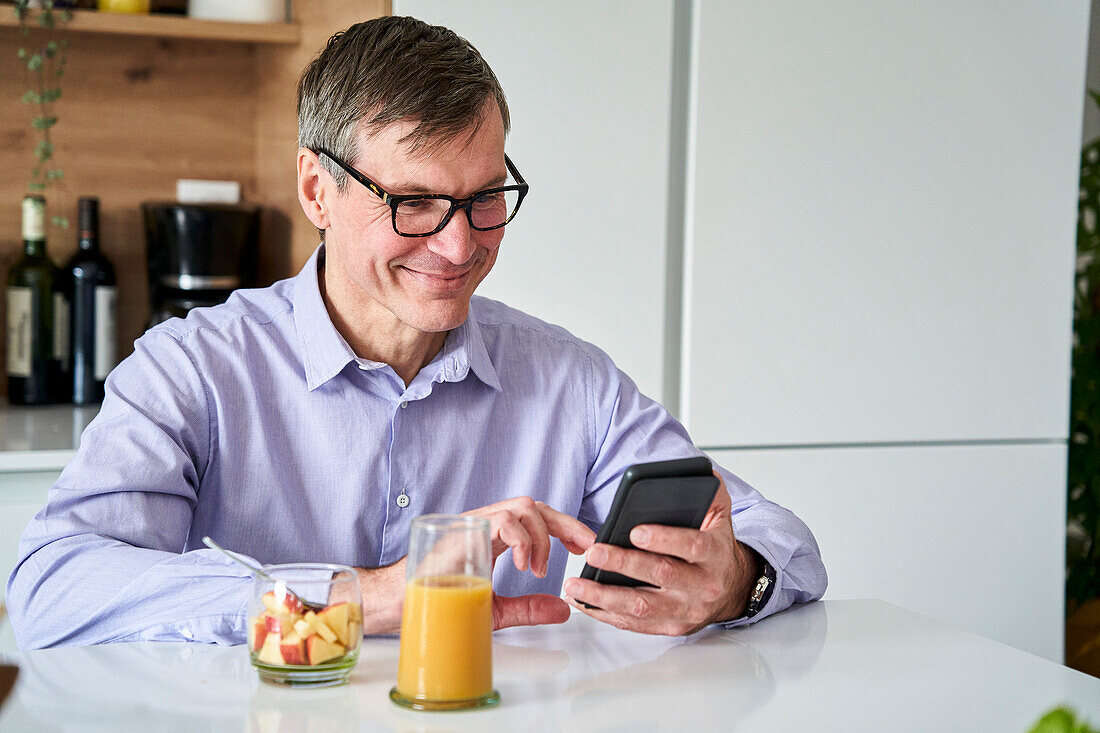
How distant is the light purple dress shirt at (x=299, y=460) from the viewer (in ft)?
3.39

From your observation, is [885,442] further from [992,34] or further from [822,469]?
[992,34]

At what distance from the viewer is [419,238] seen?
1.23 metres

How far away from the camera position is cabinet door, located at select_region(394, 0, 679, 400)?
199cm

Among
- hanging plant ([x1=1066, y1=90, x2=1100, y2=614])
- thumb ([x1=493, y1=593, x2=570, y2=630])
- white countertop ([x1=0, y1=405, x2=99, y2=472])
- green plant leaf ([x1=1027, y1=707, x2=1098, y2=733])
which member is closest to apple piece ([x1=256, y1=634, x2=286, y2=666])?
thumb ([x1=493, y1=593, x2=570, y2=630])

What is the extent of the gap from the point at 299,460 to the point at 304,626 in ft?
1.60

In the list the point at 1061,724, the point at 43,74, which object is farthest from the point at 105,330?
the point at 1061,724

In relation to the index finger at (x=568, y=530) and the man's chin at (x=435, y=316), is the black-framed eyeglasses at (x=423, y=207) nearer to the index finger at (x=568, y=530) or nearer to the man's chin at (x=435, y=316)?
the man's chin at (x=435, y=316)

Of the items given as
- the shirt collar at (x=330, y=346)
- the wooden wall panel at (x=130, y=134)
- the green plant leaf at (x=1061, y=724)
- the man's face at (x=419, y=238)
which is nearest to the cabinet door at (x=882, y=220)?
the shirt collar at (x=330, y=346)

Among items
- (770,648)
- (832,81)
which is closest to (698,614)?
(770,648)

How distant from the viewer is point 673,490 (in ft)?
3.07

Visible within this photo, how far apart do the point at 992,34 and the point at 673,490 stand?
170cm

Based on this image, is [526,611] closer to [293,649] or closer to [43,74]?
[293,649]

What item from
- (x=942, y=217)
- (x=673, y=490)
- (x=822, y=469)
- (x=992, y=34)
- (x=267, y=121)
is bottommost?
(x=822, y=469)

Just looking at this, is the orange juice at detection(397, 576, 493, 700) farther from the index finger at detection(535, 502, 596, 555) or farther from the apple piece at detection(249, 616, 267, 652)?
the index finger at detection(535, 502, 596, 555)
